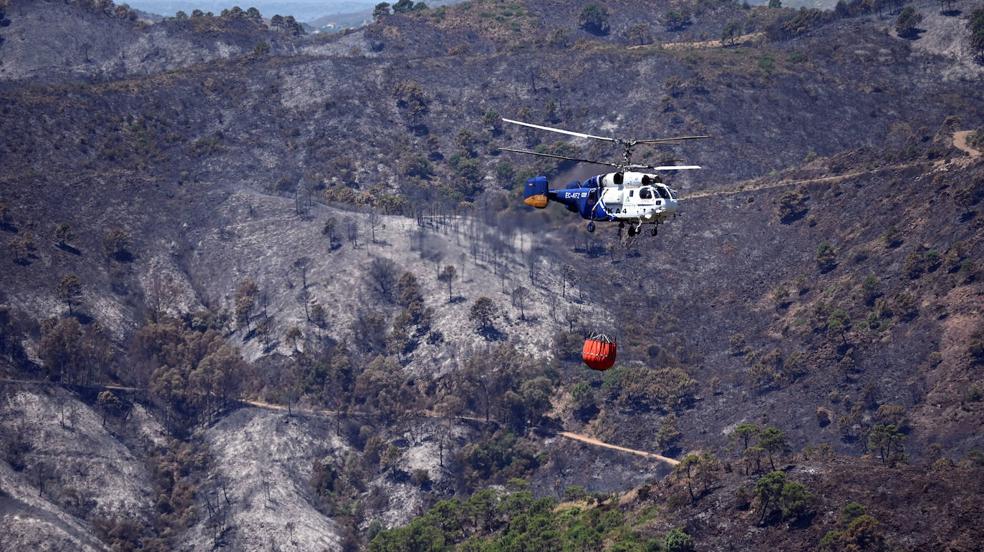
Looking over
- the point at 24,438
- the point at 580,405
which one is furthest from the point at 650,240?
the point at 24,438

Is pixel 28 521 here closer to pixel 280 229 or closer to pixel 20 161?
pixel 280 229

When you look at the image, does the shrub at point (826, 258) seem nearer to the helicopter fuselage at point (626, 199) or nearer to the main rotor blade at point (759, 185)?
the main rotor blade at point (759, 185)

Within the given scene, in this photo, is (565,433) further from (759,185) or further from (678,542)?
(759,185)

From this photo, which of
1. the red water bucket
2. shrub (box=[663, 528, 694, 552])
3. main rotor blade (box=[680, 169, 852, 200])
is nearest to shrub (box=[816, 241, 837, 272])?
main rotor blade (box=[680, 169, 852, 200])

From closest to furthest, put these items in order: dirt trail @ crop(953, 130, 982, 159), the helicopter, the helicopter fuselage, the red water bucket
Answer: the helicopter < the helicopter fuselage < the red water bucket < dirt trail @ crop(953, 130, 982, 159)

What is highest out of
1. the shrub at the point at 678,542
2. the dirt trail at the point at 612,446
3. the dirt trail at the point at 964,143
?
the dirt trail at the point at 964,143

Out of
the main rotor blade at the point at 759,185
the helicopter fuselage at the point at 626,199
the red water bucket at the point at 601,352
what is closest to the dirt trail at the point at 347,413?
the main rotor blade at the point at 759,185

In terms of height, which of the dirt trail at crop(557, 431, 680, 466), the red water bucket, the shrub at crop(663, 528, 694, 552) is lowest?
the dirt trail at crop(557, 431, 680, 466)

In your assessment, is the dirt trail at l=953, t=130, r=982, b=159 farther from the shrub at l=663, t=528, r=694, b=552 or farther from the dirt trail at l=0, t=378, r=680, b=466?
the shrub at l=663, t=528, r=694, b=552
